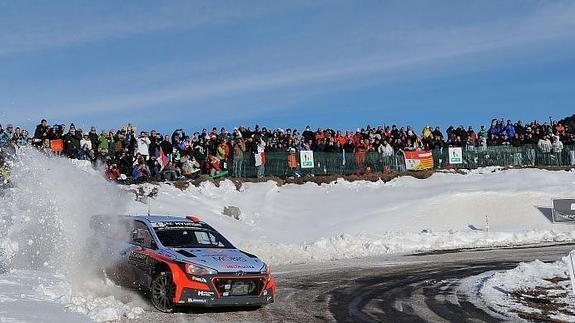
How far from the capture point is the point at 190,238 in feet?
39.7

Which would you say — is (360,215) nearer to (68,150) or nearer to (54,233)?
(68,150)

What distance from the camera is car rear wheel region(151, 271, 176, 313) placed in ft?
34.8

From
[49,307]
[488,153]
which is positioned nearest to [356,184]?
[488,153]

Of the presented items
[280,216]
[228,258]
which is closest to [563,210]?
[280,216]

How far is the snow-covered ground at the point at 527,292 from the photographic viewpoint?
1082cm

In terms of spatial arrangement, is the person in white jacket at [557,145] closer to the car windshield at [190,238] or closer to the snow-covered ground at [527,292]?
the snow-covered ground at [527,292]

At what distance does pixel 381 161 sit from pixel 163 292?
2208 cm

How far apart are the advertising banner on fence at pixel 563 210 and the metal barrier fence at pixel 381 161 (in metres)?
6.58

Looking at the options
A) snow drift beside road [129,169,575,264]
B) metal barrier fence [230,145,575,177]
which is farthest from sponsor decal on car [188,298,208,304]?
metal barrier fence [230,145,575,177]

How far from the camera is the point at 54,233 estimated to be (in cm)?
1338

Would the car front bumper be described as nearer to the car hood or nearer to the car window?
the car hood

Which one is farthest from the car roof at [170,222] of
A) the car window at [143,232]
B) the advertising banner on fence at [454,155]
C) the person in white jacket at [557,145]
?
the person in white jacket at [557,145]

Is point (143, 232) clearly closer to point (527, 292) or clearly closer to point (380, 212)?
point (527, 292)

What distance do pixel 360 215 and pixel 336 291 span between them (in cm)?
1481
